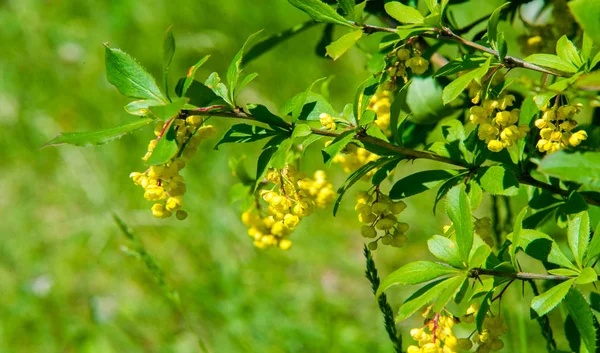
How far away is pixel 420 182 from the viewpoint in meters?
Result: 1.14

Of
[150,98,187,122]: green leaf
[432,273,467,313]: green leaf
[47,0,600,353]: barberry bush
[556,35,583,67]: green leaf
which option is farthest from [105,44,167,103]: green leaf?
[556,35,583,67]: green leaf

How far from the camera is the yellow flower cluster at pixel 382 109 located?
4.70ft

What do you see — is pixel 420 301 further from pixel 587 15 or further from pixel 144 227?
pixel 144 227

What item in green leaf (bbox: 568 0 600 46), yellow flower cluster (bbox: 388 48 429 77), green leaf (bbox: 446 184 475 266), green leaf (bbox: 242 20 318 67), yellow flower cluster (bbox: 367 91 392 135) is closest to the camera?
green leaf (bbox: 568 0 600 46)

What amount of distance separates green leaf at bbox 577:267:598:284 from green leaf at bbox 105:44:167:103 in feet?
2.01

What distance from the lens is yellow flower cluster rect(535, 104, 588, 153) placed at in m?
0.97

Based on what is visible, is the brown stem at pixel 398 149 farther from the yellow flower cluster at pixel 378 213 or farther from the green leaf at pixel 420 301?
the green leaf at pixel 420 301

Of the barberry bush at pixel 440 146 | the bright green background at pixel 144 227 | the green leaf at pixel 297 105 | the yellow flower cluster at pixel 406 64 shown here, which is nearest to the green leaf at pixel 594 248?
the barberry bush at pixel 440 146

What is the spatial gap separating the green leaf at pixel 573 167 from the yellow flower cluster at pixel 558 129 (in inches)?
6.0

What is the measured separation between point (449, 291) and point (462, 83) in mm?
284

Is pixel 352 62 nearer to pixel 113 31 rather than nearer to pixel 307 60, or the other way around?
pixel 307 60

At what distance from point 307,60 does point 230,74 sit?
235cm

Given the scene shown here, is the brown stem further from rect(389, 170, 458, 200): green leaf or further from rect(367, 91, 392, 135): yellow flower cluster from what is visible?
rect(367, 91, 392, 135): yellow flower cluster

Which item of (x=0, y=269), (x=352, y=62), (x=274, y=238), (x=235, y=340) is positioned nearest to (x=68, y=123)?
(x=0, y=269)
